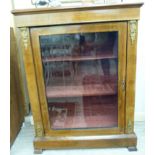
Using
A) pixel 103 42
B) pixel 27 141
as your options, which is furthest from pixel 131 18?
pixel 27 141

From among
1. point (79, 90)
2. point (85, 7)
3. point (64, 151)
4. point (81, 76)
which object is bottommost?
point (64, 151)

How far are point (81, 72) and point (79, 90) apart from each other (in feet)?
0.49

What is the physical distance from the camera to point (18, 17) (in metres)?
1.30

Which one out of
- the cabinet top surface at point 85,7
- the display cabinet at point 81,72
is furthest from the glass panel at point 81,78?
the cabinet top surface at point 85,7

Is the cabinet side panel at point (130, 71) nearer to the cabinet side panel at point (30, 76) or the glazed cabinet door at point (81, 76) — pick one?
the glazed cabinet door at point (81, 76)

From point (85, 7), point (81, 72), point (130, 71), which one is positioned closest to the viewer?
point (85, 7)

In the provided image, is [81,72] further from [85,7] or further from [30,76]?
[85,7]

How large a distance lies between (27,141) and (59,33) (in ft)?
3.37

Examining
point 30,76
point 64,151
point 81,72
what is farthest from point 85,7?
point 64,151

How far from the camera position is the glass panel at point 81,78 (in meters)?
1.43

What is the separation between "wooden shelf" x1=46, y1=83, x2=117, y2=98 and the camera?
5.11 ft

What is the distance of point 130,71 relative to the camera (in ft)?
4.60
